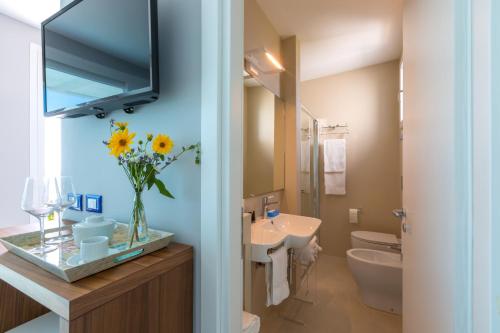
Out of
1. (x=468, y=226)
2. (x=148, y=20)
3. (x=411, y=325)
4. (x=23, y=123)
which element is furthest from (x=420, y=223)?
(x=23, y=123)

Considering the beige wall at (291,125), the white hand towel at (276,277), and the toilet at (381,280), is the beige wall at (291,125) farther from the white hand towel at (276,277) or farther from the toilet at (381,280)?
the white hand towel at (276,277)

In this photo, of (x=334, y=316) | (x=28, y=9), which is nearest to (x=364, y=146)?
(x=334, y=316)

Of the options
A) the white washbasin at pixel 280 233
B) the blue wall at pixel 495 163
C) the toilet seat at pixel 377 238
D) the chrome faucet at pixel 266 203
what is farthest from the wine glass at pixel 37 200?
the toilet seat at pixel 377 238

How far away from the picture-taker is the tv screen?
0.79m

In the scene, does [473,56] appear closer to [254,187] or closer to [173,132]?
[173,132]

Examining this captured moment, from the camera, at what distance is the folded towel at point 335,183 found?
3119 mm

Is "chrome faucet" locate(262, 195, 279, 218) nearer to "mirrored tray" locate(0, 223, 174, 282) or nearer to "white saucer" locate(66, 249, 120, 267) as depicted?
"mirrored tray" locate(0, 223, 174, 282)

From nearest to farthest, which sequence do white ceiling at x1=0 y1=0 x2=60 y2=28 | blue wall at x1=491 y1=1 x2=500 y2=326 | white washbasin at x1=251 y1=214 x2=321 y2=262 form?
blue wall at x1=491 y1=1 x2=500 y2=326 → white washbasin at x1=251 y1=214 x2=321 y2=262 → white ceiling at x1=0 y1=0 x2=60 y2=28

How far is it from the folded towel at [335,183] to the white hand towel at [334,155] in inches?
2.9

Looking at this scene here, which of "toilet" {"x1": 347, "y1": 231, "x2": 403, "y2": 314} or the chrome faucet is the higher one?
the chrome faucet

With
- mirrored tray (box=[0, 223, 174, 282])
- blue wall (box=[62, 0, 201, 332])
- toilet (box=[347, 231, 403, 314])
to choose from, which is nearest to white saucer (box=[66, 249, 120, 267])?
mirrored tray (box=[0, 223, 174, 282])

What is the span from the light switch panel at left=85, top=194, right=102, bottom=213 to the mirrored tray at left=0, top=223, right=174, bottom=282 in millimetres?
211

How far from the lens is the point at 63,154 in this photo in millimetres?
1203

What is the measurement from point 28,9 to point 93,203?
67.1 inches
